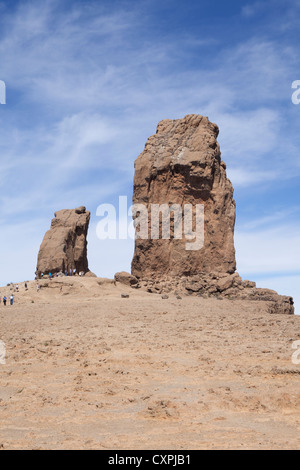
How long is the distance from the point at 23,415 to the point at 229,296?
17.1 m

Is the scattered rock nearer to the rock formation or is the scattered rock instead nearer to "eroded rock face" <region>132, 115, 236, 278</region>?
the rock formation

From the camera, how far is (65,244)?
3719 cm

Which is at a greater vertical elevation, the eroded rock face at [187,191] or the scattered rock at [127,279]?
the eroded rock face at [187,191]

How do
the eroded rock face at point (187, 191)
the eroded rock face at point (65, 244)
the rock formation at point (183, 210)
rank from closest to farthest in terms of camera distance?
the rock formation at point (183, 210), the eroded rock face at point (187, 191), the eroded rock face at point (65, 244)

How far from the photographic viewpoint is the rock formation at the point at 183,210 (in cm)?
2686

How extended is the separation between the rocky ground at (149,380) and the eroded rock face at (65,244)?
16625mm

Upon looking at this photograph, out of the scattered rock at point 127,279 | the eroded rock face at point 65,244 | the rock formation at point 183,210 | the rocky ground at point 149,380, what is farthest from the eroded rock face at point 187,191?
the eroded rock face at point 65,244

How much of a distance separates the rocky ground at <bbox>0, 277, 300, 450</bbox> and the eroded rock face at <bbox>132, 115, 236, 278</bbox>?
314 inches

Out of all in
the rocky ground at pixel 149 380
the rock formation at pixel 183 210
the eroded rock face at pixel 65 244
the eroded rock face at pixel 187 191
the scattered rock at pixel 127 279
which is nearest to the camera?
the rocky ground at pixel 149 380

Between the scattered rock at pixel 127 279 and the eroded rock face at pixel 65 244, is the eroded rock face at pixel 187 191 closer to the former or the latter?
the scattered rock at pixel 127 279

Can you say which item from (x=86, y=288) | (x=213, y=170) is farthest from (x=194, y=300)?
(x=213, y=170)

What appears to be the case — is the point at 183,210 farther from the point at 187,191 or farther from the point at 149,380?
the point at 149,380

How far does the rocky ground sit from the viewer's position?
24.4 feet
